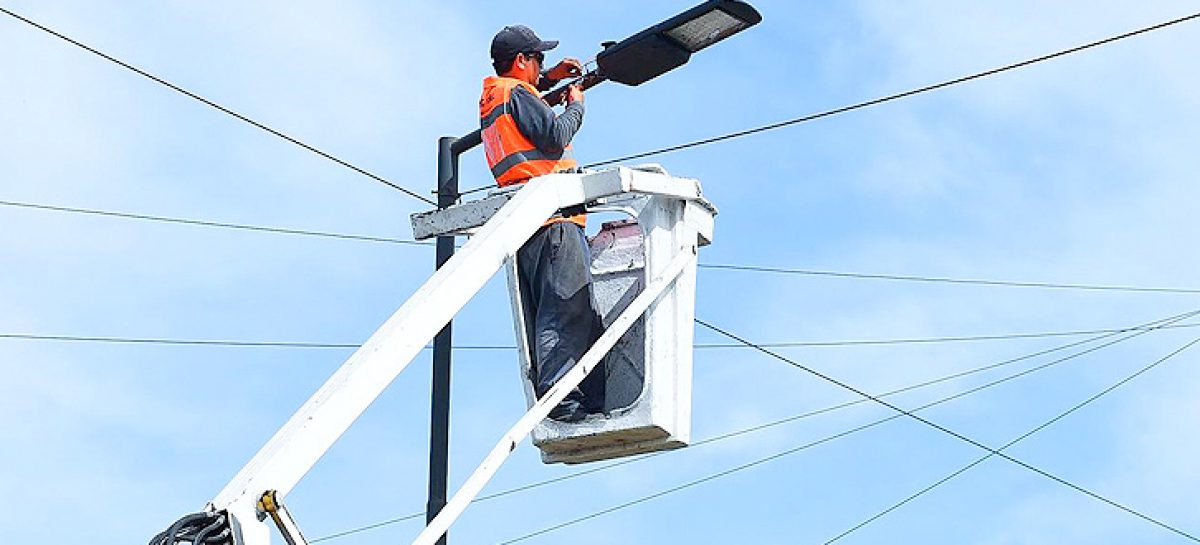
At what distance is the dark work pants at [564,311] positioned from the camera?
27.2 ft

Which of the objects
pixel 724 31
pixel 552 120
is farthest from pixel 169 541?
pixel 724 31

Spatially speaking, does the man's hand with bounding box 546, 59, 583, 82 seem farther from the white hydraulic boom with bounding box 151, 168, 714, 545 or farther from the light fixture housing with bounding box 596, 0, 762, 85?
the white hydraulic boom with bounding box 151, 168, 714, 545

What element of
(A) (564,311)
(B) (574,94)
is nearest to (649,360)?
(A) (564,311)

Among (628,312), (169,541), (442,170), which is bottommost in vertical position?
(169,541)

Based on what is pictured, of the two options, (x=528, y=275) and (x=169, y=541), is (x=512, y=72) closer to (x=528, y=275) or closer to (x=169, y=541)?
(x=528, y=275)

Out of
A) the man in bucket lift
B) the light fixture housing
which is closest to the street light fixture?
the light fixture housing

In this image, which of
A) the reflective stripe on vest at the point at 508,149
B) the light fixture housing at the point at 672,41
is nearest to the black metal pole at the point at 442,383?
the reflective stripe on vest at the point at 508,149

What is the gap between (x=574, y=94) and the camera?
8773mm

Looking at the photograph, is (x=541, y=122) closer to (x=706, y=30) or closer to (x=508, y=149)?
(x=508, y=149)

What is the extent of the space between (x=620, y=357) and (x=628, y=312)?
0.58m

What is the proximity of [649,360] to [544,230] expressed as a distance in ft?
2.36

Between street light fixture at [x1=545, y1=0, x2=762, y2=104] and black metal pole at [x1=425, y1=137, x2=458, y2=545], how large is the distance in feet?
2.14

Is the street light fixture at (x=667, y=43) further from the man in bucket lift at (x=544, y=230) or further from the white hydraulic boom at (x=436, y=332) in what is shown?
the white hydraulic boom at (x=436, y=332)

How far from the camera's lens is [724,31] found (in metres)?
8.74
